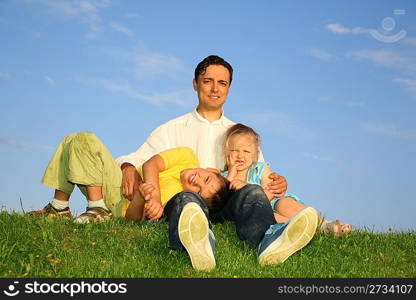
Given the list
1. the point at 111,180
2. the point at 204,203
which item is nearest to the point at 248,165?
the point at 204,203

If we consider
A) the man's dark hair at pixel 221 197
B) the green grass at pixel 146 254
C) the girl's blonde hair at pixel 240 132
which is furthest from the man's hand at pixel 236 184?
the girl's blonde hair at pixel 240 132

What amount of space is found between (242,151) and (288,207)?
3.82 feet

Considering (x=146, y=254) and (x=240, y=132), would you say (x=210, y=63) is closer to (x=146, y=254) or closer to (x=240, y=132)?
(x=240, y=132)

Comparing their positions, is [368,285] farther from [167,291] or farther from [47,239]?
[47,239]

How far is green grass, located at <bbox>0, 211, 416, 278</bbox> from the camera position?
6.16m

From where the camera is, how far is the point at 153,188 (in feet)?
24.1

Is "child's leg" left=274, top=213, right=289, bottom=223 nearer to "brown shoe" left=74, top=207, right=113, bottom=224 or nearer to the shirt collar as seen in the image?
the shirt collar

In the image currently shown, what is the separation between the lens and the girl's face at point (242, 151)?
8336 millimetres

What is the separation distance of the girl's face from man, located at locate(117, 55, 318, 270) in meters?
0.63

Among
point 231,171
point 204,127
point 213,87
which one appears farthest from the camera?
point 204,127

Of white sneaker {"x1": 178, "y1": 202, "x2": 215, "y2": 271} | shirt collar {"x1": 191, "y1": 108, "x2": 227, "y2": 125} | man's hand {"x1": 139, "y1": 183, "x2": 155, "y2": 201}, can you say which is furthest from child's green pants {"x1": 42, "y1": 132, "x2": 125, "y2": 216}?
white sneaker {"x1": 178, "y1": 202, "x2": 215, "y2": 271}

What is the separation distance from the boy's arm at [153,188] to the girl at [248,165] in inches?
44.6

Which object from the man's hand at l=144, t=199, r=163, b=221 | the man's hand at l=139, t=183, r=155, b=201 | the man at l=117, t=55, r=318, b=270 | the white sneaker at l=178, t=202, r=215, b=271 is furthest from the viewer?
the man's hand at l=139, t=183, r=155, b=201

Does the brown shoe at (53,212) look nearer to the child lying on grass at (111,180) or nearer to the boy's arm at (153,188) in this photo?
the child lying on grass at (111,180)
